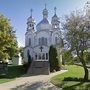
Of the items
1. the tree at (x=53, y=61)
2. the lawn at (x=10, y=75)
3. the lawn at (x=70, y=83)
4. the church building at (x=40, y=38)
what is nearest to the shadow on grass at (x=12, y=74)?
the lawn at (x=10, y=75)

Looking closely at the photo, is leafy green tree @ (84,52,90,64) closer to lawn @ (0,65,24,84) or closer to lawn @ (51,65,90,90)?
lawn @ (51,65,90,90)

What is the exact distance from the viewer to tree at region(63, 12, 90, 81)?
949 inches

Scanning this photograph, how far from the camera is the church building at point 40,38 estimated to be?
53.0 metres

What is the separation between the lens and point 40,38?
53938 millimetres

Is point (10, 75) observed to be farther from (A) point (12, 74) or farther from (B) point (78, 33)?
(B) point (78, 33)

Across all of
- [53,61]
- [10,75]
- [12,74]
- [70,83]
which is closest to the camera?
[70,83]

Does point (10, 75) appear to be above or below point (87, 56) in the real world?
below

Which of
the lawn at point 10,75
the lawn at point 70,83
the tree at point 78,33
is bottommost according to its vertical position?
the lawn at point 70,83

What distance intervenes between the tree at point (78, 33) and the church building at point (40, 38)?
89.5 ft

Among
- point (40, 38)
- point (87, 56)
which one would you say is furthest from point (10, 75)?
point (40, 38)

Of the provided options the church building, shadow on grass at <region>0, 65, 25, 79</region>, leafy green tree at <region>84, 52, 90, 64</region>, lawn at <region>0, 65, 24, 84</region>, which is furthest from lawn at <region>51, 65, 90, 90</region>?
the church building

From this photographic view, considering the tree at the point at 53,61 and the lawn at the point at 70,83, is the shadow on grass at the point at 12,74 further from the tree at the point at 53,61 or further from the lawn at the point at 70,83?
the lawn at the point at 70,83

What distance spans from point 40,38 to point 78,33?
29.9 m

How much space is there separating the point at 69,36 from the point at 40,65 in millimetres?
17372
